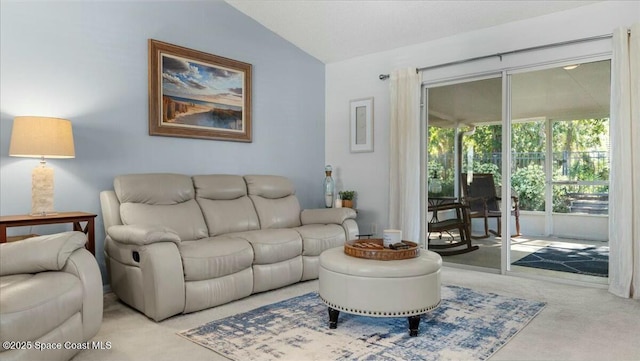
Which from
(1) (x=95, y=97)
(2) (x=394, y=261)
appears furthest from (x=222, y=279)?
(1) (x=95, y=97)

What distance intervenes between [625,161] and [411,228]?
202 centimetres

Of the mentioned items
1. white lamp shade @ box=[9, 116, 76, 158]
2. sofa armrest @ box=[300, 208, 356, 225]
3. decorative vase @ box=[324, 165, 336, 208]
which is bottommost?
sofa armrest @ box=[300, 208, 356, 225]

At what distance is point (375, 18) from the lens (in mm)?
4285

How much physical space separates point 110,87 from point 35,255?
193 centimetres

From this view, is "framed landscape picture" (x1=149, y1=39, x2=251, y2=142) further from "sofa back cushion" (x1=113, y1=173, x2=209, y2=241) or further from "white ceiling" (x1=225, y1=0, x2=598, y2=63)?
"white ceiling" (x1=225, y1=0, x2=598, y2=63)

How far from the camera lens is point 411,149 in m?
4.55

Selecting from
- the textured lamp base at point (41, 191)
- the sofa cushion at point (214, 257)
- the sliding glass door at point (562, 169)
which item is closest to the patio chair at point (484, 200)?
the sliding glass door at point (562, 169)

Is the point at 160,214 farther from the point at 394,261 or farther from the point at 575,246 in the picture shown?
the point at 575,246

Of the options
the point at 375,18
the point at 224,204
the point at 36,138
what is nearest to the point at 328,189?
the point at 224,204

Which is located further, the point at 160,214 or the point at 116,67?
the point at 116,67

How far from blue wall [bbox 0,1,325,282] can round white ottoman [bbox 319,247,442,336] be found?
218cm

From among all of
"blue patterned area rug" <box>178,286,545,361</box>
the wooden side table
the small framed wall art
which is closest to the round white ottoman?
"blue patterned area rug" <box>178,286,545,361</box>

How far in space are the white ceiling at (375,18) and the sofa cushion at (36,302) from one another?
3.35 metres

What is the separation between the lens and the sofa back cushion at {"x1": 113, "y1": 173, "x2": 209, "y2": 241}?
322 cm
